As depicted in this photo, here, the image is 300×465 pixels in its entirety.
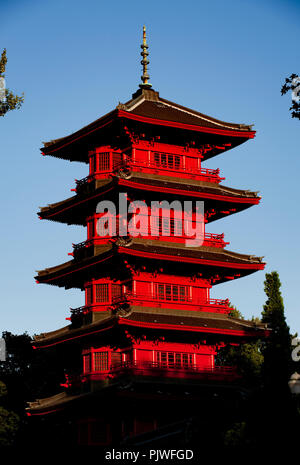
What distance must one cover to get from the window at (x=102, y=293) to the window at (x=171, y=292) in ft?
10.4

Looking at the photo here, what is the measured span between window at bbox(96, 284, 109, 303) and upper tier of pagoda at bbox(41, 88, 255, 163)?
→ 31.7 ft

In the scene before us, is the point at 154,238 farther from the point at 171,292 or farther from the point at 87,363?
the point at 87,363

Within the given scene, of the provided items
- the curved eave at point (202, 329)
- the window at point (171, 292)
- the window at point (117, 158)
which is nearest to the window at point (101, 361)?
the curved eave at point (202, 329)

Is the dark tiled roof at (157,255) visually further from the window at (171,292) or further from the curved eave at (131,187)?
the curved eave at (131,187)

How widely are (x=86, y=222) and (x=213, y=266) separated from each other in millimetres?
9836

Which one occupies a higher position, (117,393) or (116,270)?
(116,270)

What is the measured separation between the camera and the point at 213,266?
53.5 meters

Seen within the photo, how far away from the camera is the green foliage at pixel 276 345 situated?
131 feet

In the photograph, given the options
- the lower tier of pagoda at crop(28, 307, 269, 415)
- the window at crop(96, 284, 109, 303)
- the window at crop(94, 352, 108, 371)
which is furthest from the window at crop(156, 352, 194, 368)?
→ the window at crop(96, 284, 109, 303)

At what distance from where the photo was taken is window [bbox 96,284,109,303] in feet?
174

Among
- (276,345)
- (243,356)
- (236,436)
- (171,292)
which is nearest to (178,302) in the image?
(171,292)

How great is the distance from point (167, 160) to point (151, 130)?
2.44 metres
